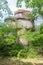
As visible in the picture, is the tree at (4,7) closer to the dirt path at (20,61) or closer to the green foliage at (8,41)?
the green foliage at (8,41)

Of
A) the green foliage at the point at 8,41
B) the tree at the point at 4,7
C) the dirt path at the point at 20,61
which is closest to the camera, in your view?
the dirt path at the point at 20,61

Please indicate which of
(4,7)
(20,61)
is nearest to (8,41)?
(20,61)

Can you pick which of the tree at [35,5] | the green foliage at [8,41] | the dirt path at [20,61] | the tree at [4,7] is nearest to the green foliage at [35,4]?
the tree at [35,5]

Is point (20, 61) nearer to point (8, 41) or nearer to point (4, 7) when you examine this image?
point (8, 41)

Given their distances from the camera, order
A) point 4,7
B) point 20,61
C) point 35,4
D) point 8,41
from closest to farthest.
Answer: point 20,61
point 8,41
point 35,4
point 4,7

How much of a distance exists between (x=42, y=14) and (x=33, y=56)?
1428mm

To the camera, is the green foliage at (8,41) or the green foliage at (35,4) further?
the green foliage at (35,4)

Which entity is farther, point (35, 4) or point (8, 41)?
point (35, 4)

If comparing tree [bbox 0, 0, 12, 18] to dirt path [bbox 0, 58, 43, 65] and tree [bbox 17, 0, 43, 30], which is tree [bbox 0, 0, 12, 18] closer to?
tree [bbox 17, 0, 43, 30]

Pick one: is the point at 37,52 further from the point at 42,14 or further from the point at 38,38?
the point at 42,14

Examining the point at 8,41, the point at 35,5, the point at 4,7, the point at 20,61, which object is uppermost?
the point at 35,5

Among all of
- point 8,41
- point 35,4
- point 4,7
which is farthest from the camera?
point 4,7

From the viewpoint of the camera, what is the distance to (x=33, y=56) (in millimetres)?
5500

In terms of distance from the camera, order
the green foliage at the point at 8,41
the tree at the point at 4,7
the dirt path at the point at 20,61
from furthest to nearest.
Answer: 1. the tree at the point at 4,7
2. the green foliage at the point at 8,41
3. the dirt path at the point at 20,61
